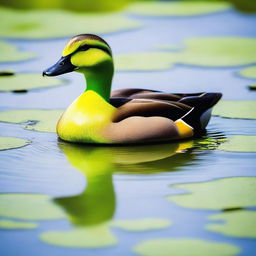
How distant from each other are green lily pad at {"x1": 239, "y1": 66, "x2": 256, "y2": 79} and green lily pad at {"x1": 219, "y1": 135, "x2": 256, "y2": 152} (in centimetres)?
243

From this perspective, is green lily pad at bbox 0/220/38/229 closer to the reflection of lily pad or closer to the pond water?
the pond water

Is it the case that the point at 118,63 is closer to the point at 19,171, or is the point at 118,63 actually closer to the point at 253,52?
the point at 253,52

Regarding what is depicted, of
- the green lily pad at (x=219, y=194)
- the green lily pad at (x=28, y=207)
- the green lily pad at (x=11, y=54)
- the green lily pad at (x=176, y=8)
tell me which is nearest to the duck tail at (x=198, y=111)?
the green lily pad at (x=219, y=194)

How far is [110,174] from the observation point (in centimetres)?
684

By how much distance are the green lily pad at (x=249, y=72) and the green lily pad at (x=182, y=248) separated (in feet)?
16.5

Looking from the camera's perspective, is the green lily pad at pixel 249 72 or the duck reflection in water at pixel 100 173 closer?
the duck reflection in water at pixel 100 173

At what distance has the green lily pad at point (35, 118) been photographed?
816cm

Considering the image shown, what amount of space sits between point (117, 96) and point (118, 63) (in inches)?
115

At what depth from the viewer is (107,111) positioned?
761cm

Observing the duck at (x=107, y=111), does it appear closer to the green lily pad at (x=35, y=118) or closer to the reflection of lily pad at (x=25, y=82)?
the green lily pad at (x=35, y=118)

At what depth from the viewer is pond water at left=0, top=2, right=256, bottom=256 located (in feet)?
17.6

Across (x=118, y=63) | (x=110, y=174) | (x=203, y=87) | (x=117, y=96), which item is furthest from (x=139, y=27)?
(x=110, y=174)

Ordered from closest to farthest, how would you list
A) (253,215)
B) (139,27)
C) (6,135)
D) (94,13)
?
(253,215) → (6,135) → (139,27) → (94,13)

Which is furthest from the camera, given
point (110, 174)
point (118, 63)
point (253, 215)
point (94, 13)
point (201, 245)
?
point (94, 13)
